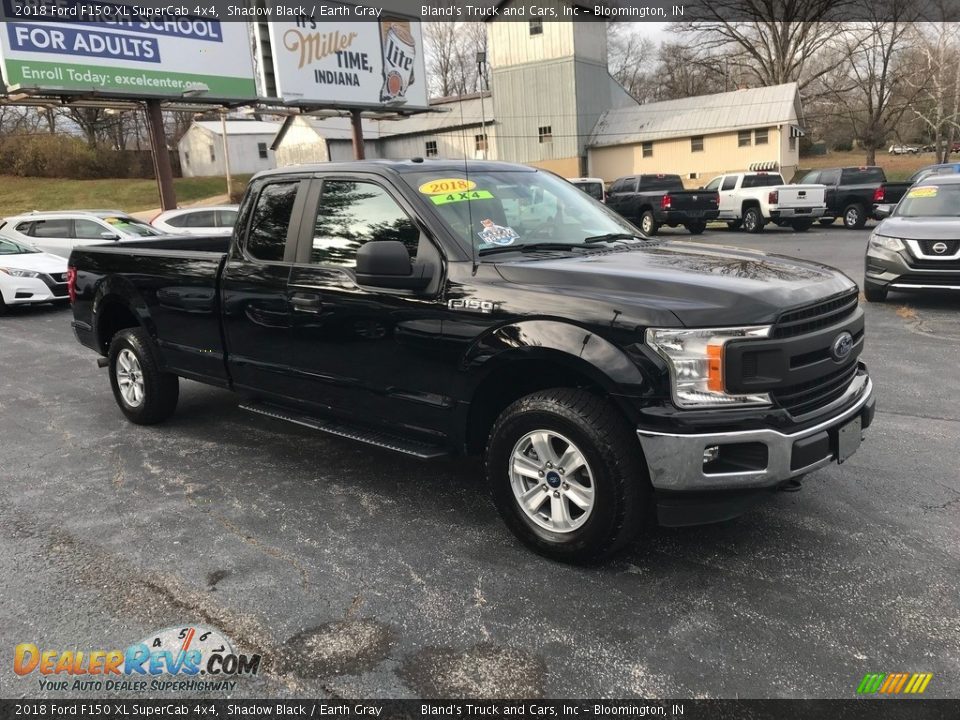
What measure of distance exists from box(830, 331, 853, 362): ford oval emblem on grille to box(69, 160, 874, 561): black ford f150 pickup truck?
0.02 m

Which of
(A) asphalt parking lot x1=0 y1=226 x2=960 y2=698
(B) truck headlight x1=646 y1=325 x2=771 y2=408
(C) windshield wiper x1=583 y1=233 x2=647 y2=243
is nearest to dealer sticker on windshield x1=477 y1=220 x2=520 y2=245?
(C) windshield wiper x1=583 y1=233 x2=647 y2=243

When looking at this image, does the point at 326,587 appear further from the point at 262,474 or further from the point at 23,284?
the point at 23,284

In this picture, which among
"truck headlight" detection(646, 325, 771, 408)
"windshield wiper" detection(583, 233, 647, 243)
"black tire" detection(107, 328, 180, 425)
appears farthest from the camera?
"black tire" detection(107, 328, 180, 425)

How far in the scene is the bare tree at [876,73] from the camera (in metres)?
45.7

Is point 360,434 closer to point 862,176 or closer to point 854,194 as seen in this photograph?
point 854,194

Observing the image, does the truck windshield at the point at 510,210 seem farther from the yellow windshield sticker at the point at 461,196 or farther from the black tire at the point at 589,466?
the black tire at the point at 589,466

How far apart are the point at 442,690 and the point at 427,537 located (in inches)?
48.0

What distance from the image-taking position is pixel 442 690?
8.64ft

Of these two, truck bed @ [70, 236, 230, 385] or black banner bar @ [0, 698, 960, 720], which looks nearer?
black banner bar @ [0, 698, 960, 720]

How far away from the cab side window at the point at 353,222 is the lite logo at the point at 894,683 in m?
2.76

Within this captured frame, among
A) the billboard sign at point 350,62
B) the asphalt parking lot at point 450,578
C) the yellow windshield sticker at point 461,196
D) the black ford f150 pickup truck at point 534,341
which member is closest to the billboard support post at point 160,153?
the billboard sign at point 350,62

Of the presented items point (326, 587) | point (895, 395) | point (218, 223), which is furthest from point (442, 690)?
point (218, 223)

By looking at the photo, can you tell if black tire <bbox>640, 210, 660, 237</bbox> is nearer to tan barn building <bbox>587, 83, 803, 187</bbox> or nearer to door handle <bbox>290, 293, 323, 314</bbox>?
tan barn building <bbox>587, 83, 803, 187</bbox>

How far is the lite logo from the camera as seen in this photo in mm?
2557
